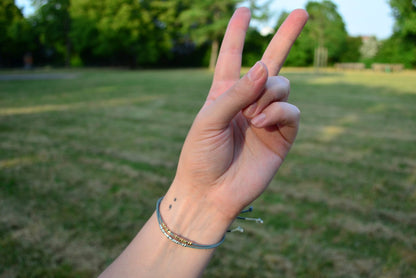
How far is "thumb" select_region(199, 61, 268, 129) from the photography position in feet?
3.00

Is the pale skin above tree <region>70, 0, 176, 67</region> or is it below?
below

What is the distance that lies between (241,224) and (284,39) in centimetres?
204

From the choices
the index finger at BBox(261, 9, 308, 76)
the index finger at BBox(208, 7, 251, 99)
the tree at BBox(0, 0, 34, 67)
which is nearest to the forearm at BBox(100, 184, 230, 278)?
the index finger at BBox(208, 7, 251, 99)

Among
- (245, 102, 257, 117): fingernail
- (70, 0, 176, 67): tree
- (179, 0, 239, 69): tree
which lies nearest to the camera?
(245, 102, 257, 117): fingernail

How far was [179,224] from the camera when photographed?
109 cm

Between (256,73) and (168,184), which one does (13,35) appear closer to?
(168,184)

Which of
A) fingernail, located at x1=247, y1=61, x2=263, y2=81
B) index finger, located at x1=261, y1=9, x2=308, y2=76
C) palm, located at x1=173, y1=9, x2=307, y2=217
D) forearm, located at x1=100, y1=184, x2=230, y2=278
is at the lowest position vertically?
forearm, located at x1=100, y1=184, x2=230, y2=278

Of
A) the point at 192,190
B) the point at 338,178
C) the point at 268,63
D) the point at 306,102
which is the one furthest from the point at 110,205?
the point at 306,102

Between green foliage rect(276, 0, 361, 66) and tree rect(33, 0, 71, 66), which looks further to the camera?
green foliage rect(276, 0, 361, 66)

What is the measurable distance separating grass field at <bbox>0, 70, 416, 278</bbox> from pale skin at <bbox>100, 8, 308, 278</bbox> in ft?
4.02

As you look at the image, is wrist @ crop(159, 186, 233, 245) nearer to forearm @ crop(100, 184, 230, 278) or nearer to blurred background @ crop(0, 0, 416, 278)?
forearm @ crop(100, 184, 230, 278)

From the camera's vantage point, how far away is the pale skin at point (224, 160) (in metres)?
1.03

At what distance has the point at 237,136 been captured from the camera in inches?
49.3

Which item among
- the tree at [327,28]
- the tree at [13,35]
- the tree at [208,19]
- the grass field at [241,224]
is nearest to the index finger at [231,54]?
the grass field at [241,224]
